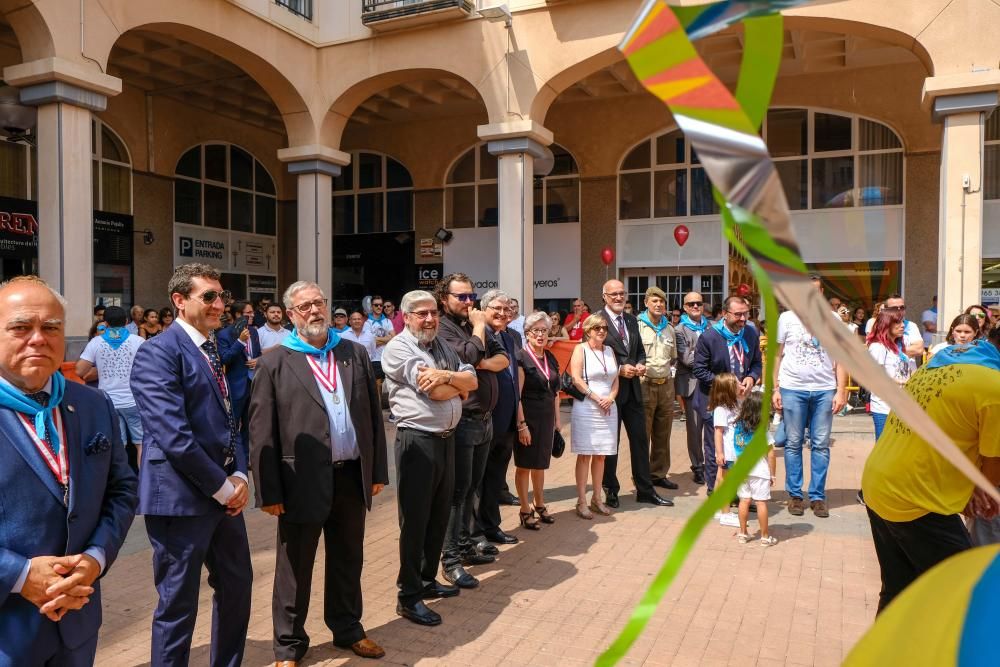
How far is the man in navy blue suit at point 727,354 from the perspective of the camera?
7078mm

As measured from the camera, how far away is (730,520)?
6.28 metres

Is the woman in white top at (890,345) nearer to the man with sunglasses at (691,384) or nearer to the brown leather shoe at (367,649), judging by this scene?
the man with sunglasses at (691,384)

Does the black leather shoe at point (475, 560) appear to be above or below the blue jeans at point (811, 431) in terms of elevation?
below

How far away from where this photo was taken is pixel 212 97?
1872cm

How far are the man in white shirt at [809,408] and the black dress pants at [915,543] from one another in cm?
354

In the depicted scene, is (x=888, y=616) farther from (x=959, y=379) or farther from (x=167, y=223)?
(x=167, y=223)

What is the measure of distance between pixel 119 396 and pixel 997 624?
7.04 metres

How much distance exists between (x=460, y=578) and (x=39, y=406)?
122 inches

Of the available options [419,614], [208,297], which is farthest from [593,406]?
[208,297]

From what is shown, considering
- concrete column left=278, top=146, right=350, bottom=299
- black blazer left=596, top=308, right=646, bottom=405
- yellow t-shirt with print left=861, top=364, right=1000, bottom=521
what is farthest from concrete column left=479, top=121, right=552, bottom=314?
yellow t-shirt with print left=861, top=364, right=1000, bottom=521

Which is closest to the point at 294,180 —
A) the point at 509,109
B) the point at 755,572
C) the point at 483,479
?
the point at 509,109

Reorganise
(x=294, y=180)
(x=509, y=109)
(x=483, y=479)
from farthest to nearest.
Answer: (x=294, y=180) → (x=509, y=109) → (x=483, y=479)

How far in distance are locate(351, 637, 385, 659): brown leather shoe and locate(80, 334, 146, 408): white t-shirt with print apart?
12.6 ft

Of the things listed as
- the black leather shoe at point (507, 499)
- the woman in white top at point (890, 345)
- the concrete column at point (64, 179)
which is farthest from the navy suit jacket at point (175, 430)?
the concrete column at point (64, 179)
